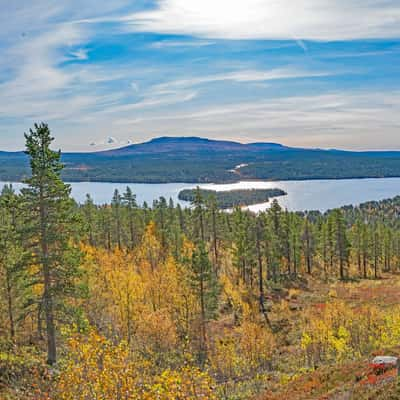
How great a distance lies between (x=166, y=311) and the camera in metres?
34.7

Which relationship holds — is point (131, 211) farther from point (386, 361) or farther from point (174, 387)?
point (174, 387)

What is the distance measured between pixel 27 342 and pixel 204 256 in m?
14.3

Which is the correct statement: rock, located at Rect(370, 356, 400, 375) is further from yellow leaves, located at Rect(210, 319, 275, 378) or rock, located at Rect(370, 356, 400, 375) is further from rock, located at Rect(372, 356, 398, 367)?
yellow leaves, located at Rect(210, 319, 275, 378)

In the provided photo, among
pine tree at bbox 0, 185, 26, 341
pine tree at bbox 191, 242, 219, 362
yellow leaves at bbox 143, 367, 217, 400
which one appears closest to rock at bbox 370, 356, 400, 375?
yellow leaves at bbox 143, 367, 217, 400

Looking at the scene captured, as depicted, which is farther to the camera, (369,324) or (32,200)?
(369,324)

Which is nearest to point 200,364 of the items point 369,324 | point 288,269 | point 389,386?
point 369,324

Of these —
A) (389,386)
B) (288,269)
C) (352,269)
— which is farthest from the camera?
(352,269)

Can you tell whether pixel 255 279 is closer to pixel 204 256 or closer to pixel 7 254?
pixel 204 256

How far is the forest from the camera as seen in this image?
56.7ft

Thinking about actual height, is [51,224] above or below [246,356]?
above

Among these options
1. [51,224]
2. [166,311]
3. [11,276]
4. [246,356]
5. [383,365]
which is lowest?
[246,356]

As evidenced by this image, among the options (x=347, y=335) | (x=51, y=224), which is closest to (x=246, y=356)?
(x=347, y=335)

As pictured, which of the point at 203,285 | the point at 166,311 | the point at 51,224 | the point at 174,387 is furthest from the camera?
the point at 203,285

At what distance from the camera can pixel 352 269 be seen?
80.1 m
